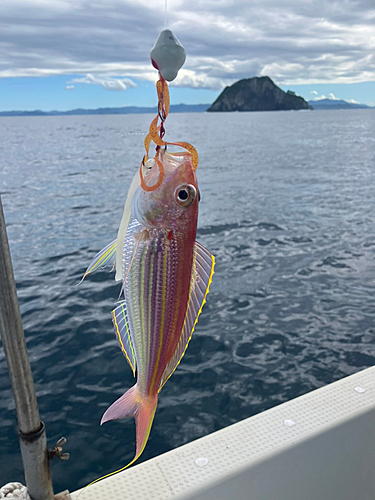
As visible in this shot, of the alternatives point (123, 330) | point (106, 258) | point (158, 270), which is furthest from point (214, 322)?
point (158, 270)

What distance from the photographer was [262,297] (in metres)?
9.64

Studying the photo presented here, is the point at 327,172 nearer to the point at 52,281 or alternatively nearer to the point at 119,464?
the point at 52,281

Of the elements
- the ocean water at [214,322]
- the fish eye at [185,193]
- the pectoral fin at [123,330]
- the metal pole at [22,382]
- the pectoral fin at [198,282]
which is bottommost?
the ocean water at [214,322]

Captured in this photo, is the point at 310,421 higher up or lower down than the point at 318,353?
higher up

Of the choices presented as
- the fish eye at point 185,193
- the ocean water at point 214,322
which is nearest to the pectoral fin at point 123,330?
the fish eye at point 185,193

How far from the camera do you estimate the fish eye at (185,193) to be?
66.7 inches

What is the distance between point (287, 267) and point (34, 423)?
9631 mm

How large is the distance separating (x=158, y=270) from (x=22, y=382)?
116 centimetres

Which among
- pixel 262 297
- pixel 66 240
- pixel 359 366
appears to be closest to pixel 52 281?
pixel 66 240

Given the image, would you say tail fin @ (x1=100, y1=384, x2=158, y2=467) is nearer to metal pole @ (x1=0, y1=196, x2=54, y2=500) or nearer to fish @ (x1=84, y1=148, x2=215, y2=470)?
fish @ (x1=84, y1=148, x2=215, y2=470)

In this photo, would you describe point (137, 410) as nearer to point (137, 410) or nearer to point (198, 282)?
point (137, 410)

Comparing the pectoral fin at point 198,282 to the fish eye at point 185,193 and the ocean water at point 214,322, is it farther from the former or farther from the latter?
the ocean water at point 214,322

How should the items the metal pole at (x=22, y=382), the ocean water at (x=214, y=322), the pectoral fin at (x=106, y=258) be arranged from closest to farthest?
the pectoral fin at (x=106, y=258) → the metal pole at (x=22, y=382) → the ocean water at (x=214, y=322)

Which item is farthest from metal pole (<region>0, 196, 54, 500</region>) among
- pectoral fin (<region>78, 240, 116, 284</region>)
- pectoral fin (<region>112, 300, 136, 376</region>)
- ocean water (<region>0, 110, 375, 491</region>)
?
ocean water (<region>0, 110, 375, 491</region>)
